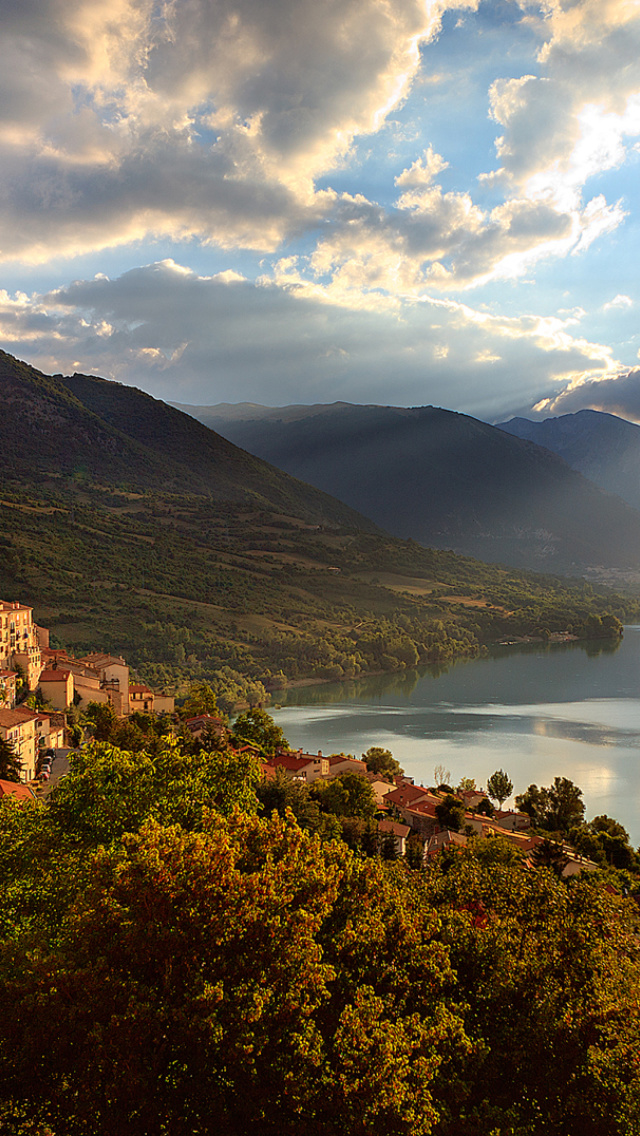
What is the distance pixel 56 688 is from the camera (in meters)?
31.0

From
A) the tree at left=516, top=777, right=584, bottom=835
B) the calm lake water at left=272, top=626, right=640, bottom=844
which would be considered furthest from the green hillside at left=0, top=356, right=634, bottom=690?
the tree at left=516, top=777, right=584, bottom=835

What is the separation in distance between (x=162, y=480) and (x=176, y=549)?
5518 cm

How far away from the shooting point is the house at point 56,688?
30686mm

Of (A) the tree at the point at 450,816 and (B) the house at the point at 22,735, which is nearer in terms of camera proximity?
(B) the house at the point at 22,735

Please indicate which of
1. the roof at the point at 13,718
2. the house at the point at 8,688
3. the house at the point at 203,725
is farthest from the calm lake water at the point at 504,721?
the roof at the point at 13,718

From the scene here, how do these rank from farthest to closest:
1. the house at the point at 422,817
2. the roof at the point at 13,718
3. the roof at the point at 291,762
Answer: the roof at the point at 291,762 < the house at the point at 422,817 < the roof at the point at 13,718

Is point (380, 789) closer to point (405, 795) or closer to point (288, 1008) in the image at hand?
point (405, 795)

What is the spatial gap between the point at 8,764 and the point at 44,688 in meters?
13.0

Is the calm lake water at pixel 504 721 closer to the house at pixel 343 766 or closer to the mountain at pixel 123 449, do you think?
the house at pixel 343 766

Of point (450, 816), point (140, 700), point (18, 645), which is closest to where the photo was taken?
point (450, 816)

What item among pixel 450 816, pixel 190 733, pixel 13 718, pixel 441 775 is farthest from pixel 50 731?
pixel 441 775

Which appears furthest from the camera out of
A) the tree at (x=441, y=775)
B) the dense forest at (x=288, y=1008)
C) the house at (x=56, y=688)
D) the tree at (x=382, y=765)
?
the tree at (x=441, y=775)

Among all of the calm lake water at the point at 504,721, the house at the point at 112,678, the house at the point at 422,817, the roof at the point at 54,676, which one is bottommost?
the calm lake water at the point at 504,721

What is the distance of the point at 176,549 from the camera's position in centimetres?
10519
